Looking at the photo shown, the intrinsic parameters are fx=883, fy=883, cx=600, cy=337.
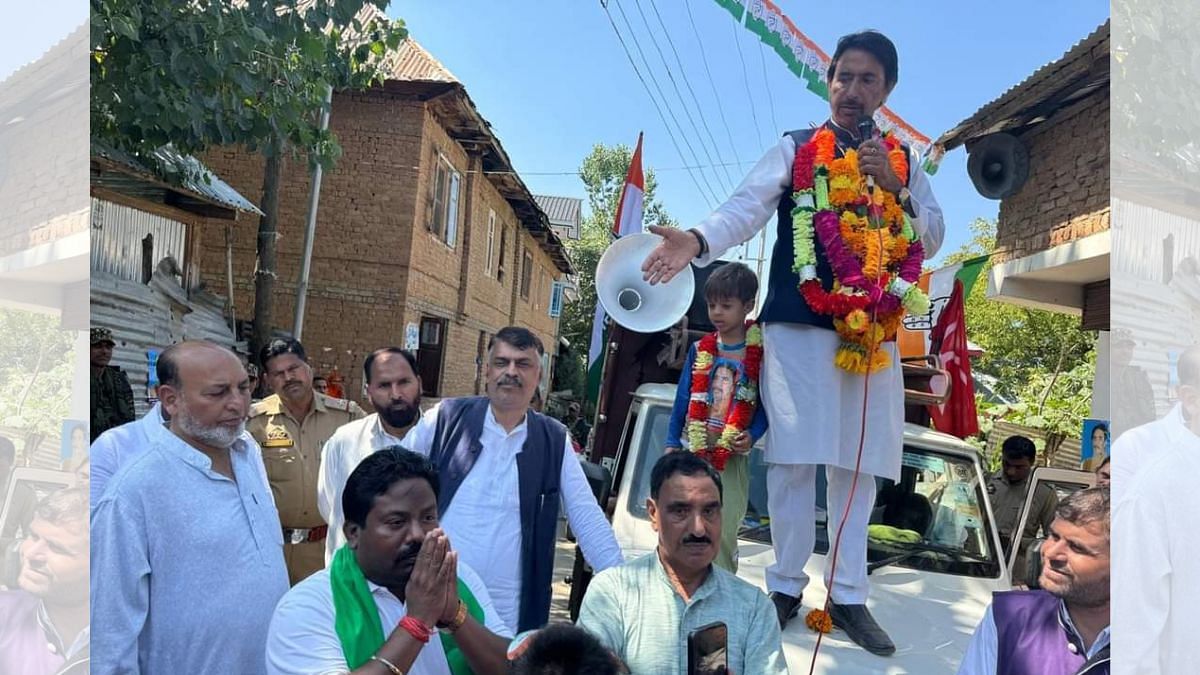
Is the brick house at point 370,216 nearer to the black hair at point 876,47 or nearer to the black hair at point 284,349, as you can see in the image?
the black hair at point 284,349

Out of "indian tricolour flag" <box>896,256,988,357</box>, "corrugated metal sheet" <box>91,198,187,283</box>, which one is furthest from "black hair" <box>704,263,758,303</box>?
"corrugated metal sheet" <box>91,198,187,283</box>

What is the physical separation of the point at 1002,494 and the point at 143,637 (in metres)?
5.23

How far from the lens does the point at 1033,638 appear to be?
195cm

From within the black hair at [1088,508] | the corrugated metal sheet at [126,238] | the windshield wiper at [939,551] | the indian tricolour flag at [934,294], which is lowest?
the windshield wiper at [939,551]

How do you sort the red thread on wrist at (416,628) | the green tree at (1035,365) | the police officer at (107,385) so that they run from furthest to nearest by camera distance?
the green tree at (1035,365)
the police officer at (107,385)
the red thread on wrist at (416,628)

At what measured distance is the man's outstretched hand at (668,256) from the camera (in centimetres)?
247

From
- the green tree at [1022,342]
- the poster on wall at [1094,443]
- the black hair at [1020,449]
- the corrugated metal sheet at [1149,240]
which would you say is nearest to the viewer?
the corrugated metal sheet at [1149,240]

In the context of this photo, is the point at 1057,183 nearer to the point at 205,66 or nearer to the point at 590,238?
the point at 205,66

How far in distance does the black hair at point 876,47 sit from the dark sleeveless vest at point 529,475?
1548 millimetres

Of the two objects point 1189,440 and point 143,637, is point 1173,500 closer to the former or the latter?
point 1189,440

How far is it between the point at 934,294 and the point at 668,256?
4.97 m

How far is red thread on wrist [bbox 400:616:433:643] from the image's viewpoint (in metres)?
1.88

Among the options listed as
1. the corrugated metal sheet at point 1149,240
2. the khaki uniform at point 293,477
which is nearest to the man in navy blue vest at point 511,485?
the khaki uniform at point 293,477

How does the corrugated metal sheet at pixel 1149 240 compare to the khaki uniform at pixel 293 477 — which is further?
the khaki uniform at pixel 293 477
